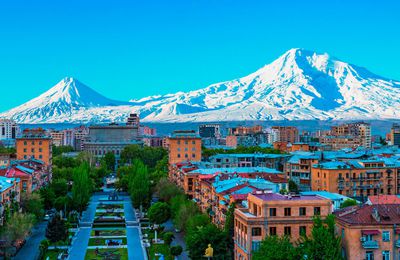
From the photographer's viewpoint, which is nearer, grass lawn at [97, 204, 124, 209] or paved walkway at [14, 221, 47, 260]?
paved walkway at [14, 221, 47, 260]

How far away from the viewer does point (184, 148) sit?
108 m

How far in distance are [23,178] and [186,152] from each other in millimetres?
41079

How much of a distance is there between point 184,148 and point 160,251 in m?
54.3

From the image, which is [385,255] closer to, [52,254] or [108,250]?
[108,250]

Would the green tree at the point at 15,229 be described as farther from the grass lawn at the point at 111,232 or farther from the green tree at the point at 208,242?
the green tree at the point at 208,242

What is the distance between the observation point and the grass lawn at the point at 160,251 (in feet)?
170

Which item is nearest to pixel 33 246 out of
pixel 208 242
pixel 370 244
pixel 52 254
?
pixel 52 254

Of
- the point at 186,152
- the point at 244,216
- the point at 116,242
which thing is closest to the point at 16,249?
the point at 116,242

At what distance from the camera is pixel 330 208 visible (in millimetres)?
38219

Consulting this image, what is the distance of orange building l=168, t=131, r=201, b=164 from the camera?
10781cm

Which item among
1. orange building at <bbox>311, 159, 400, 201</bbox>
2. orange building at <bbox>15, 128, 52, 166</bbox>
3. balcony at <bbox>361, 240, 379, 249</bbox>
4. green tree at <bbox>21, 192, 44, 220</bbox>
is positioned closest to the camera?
balcony at <bbox>361, 240, 379, 249</bbox>

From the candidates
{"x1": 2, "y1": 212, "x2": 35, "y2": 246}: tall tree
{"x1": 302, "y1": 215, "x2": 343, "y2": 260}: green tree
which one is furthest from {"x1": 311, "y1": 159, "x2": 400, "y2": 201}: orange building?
{"x1": 302, "y1": 215, "x2": 343, "y2": 260}: green tree

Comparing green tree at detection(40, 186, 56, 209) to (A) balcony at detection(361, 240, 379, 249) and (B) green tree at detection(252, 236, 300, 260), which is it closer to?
(B) green tree at detection(252, 236, 300, 260)

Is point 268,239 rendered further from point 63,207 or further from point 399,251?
point 63,207
